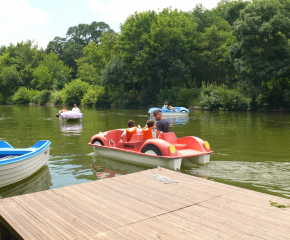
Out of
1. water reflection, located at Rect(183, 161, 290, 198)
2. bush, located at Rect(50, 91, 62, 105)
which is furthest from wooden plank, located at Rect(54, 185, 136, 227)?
bush, located at Rect(50, 91, 62, 105)

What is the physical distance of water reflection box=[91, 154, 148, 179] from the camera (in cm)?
813

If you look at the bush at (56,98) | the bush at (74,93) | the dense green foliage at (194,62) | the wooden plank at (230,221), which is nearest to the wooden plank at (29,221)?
the wooden plank at (230,221)

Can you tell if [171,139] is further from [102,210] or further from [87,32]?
[87,32]

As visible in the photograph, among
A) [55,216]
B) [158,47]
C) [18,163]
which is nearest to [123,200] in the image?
[55,216]

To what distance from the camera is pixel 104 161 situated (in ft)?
31.3

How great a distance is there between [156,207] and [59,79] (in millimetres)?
65902

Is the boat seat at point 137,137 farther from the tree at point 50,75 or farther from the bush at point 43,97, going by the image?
the tree at point 50,75

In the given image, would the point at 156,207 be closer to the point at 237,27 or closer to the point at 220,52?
the point at 237,27

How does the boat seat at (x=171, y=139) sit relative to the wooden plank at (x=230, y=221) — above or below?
above

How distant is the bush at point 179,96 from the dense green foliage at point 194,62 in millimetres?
131

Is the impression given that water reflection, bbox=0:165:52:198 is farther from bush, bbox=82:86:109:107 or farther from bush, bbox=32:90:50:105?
bush, bbox=32:90:50:105

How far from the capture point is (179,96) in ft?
134

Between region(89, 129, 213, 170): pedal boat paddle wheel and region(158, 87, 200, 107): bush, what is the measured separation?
31587 millimetres

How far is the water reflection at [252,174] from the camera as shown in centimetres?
657
